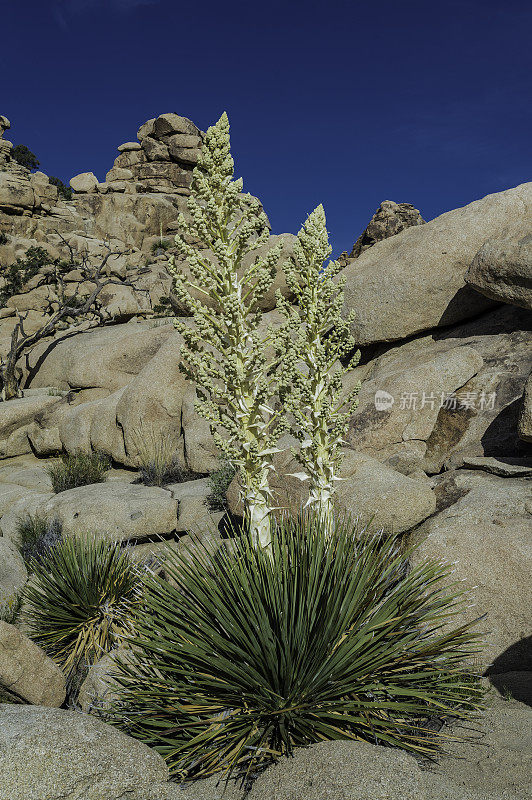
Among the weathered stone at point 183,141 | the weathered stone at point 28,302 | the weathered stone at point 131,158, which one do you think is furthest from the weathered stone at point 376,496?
the weathered stone at point 131,158

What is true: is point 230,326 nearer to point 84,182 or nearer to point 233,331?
point 233,331

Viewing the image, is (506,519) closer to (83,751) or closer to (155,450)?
(83,751)

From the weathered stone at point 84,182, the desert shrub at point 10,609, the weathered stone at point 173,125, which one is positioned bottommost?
the desert shrub at point 10,609

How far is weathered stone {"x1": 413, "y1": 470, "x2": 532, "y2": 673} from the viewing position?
213 inches

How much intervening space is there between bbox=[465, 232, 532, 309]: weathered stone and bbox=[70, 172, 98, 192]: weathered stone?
53.8 meters

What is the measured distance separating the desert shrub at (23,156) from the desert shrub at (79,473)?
196ft

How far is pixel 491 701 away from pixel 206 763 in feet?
8.69

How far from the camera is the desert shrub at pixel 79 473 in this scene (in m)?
13.6

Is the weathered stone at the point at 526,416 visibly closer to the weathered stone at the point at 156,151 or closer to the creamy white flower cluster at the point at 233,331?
the creamy white flower cluster at the point at 233,331

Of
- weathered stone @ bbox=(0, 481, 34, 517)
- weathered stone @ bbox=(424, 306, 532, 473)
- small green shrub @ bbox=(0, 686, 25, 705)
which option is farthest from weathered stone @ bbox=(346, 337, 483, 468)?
weathered stone @ bbox=(0, 481, 34, 517)

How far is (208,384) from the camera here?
401 centimetres

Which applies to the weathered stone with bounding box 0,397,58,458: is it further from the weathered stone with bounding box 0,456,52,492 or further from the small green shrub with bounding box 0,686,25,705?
the small green shrub with bounding box 0,686,25,705

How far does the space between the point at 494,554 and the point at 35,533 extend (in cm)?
831

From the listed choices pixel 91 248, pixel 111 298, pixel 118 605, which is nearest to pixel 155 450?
pixel 118 605
